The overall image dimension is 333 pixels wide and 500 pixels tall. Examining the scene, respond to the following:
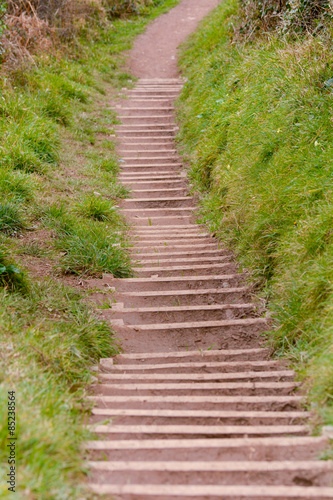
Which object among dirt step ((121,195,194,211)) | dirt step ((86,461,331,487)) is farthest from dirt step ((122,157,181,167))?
dirt step ((86,461,331,487))

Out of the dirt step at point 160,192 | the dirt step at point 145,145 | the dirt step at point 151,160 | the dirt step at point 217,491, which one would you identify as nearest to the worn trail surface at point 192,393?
the dirt step at point 217,491

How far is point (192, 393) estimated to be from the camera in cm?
329

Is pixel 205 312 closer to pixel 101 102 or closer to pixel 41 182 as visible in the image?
pixel 41 182

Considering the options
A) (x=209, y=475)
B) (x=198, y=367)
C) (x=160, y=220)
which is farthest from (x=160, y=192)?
(x=209, y=475)

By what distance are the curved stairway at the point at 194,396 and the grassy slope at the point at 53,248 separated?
22 centimetres

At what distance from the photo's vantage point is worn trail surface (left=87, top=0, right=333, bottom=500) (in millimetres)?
2438

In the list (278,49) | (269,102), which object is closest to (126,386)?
(269,102)

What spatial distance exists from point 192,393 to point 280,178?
2.55 meters

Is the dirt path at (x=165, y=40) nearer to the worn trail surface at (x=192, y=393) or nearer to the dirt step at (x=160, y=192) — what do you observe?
the dirt step at (x=160, y=192)

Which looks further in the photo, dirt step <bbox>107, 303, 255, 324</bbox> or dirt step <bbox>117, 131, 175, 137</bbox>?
dirt step <bbox>117, 131, 175, 137</bbox>

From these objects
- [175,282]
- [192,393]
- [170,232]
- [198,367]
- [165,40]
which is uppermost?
[165,40]

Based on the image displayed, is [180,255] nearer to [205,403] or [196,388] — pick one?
[196,388]

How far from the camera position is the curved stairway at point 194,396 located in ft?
7.99

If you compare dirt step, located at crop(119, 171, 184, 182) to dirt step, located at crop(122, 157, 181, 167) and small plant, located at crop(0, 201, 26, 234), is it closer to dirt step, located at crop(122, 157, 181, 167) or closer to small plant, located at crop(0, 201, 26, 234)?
dirt step, located at crop(122, 157, 181, 167)
